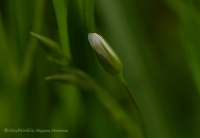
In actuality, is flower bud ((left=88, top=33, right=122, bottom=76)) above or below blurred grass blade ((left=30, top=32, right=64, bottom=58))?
below

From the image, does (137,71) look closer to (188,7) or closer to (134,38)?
(134,38)

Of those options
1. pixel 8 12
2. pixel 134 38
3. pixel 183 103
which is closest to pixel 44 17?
pixel 8 12

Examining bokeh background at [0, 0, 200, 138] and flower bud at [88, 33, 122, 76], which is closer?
flower bud at [88, 33, 122, 76]

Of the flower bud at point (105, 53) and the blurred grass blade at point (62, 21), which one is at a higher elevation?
the blurred grass blade at point (62, 21)

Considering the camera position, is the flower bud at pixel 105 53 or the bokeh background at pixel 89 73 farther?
the bokeh background at pixel 89 73
